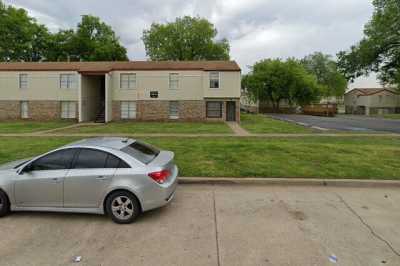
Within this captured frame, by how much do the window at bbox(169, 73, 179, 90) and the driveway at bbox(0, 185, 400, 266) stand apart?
850 inches

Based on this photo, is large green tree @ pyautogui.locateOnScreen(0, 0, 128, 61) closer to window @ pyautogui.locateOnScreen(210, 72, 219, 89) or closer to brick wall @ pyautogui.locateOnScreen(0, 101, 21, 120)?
brick wall @ pyautogui.locateOnScreen(0, 101, 21, 120)

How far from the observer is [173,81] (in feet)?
85.5

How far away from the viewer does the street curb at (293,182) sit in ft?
20.3

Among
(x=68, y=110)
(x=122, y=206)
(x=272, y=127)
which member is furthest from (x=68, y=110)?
(x=122, y=206)

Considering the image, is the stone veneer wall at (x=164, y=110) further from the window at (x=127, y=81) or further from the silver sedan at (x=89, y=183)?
the silver sedan at (x=89, y=183)

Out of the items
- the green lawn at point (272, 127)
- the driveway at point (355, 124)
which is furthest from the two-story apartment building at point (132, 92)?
the driveway at point (355, 124)

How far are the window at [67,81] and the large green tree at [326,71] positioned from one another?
6839 centimetres

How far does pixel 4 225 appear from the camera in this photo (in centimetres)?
419

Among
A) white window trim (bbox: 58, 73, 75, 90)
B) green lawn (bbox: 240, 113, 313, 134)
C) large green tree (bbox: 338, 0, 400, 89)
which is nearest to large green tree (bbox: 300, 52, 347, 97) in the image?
large green tree (bbox: 338, 0, 400, 89)

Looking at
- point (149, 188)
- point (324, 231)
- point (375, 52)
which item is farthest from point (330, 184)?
point (375, 52)

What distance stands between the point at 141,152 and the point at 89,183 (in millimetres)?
1089

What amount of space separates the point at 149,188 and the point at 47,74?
27.6m

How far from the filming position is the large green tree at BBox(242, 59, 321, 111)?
48.9 metres

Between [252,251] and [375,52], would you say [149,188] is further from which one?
[375,52]
